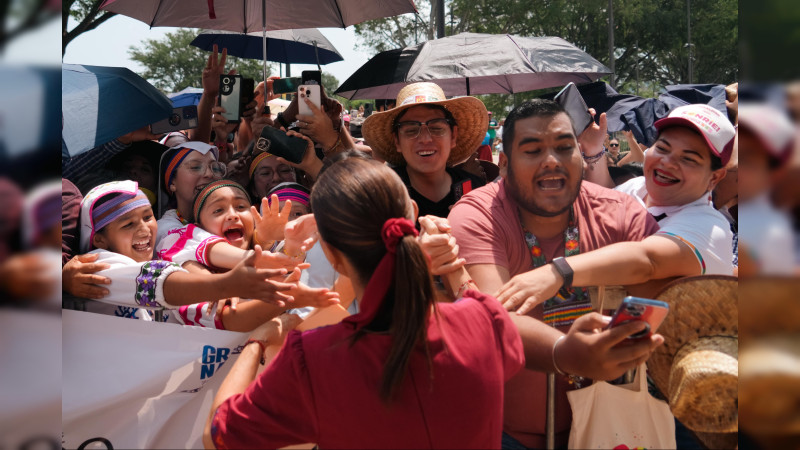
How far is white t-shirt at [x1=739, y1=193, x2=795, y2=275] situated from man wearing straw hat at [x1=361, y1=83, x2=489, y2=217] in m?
2.83

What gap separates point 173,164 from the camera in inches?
148

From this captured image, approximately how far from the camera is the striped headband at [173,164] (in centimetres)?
374

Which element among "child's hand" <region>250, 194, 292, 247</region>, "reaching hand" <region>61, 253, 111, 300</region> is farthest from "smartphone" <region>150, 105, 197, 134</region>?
"reaching hand" <region>61, 253, 111, 300</region>

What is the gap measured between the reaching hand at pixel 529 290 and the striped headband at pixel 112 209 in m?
1.82

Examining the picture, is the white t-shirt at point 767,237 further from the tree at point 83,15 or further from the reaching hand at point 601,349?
the tree at point 83,15

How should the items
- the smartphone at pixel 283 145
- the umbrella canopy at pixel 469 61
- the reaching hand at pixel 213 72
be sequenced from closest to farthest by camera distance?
1. the smartphone at pixel 283 145
2. the reaching hand at pixel 213 72
3. the umbrella canopy at pixel 469 61

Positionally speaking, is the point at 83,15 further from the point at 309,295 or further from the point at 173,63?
the point at 173,63

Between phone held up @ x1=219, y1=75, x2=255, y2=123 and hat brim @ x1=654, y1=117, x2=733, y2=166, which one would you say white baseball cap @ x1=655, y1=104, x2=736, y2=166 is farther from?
phone held up @ x1=219, y1=75, x2=255, y2=123

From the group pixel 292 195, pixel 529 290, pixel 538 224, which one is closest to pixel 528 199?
pixel 538 224

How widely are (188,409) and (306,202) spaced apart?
1463mm

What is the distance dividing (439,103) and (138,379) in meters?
2.21

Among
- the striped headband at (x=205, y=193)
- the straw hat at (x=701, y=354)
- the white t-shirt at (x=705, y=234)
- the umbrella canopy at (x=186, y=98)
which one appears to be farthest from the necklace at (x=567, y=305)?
the umbrella canopy at (x=186, y=98)

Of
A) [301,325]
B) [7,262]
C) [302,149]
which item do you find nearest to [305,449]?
[301,325]

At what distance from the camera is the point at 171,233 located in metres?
3.24
